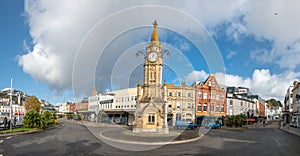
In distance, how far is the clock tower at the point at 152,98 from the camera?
3322cm

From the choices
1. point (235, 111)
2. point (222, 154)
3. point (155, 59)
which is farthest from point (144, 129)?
point (235, 111)

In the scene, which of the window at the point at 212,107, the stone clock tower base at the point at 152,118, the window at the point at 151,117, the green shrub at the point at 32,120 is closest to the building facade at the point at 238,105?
the window at the point at 212,107

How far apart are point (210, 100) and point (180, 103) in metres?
9.67

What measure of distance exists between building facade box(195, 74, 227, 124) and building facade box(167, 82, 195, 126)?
5.71 ft

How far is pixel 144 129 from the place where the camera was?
1294 inches

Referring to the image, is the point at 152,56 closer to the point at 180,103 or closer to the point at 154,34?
the point at 154,34

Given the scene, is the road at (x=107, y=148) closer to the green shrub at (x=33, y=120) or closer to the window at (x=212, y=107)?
the green shrub at (x=33, y=120)

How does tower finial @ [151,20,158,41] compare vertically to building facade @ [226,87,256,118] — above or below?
above

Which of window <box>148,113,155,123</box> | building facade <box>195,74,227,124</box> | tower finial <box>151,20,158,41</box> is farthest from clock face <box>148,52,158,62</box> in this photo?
building facade <box>195,74,227,124</box>

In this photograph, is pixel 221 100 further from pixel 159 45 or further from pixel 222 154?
pixel 222 154

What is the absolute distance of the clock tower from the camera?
33.2m

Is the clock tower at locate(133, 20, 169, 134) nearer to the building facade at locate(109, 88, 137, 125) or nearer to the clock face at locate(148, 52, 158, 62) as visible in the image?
the clock face at locate(148, 52, 158, 62)

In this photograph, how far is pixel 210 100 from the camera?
65062mm

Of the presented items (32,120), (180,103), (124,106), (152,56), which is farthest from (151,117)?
(124,106)
